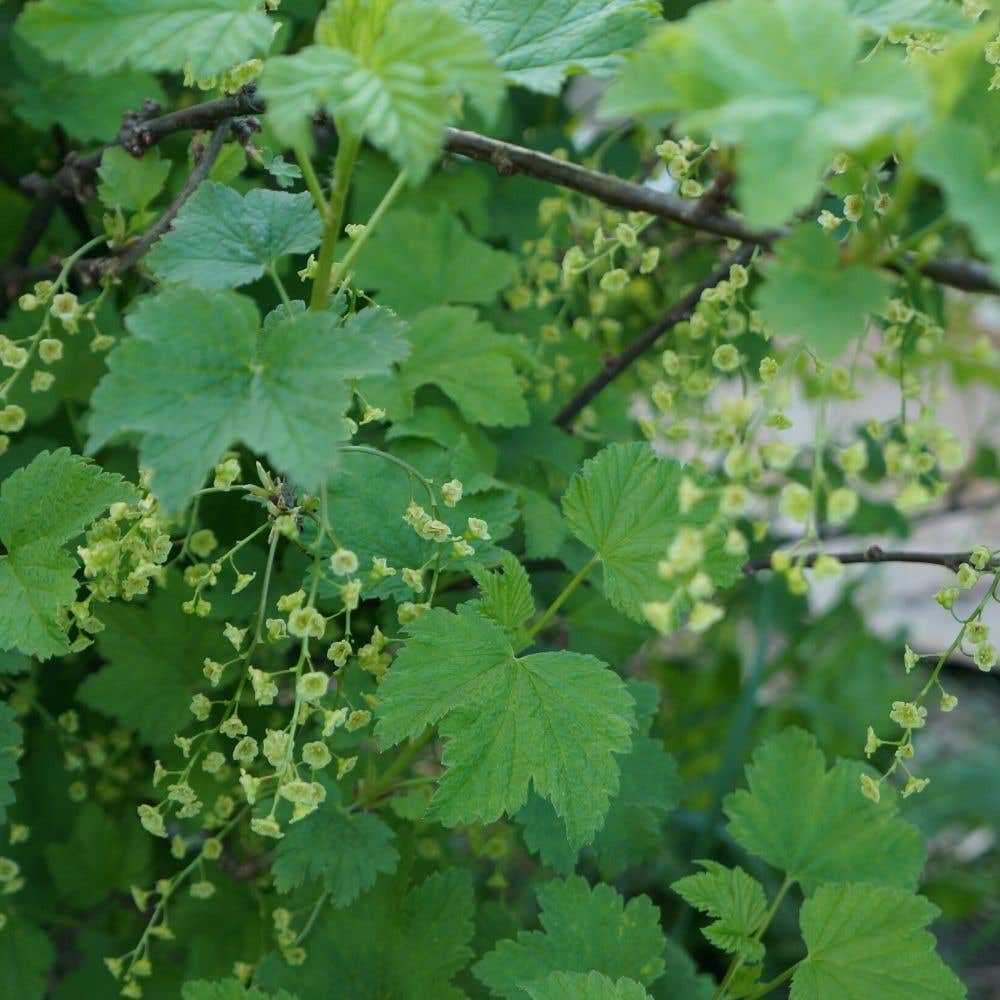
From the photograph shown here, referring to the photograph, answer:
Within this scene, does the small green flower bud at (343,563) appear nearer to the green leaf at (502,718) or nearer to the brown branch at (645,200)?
the green leaf at (502,718)

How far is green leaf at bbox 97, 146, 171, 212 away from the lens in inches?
41.8

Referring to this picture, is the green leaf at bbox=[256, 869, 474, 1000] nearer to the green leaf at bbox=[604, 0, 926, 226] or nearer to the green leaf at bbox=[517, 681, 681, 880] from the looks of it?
the green leaf at bbox=[517, 681, 681, 880]

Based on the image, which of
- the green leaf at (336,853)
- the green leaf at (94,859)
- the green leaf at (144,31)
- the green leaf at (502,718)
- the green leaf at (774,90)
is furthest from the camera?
the green leaf at (94,859)

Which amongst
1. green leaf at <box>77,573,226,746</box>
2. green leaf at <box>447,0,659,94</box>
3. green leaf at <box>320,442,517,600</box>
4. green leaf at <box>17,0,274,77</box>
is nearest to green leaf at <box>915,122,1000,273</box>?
green leaf at <box>447,0,659,94</box>

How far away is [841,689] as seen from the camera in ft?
7.98

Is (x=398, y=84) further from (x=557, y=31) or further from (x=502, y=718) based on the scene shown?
(x=502, y=718)

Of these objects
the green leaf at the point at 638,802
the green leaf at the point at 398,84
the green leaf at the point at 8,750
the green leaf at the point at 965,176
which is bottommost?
the green leaf at the point at 638,802

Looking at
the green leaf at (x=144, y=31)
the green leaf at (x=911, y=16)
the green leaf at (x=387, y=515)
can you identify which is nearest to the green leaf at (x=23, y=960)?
the green leaf at (x=387, y=515)

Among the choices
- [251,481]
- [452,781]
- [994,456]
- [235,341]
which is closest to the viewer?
[235,341]

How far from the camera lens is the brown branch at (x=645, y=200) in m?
0.63

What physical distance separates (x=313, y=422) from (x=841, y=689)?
1983mm

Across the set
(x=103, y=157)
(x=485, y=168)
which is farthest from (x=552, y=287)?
(x=103, y=157)

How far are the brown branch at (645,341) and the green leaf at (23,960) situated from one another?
0.81m

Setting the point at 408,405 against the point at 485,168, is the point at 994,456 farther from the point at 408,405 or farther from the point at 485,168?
the point at 408,405
